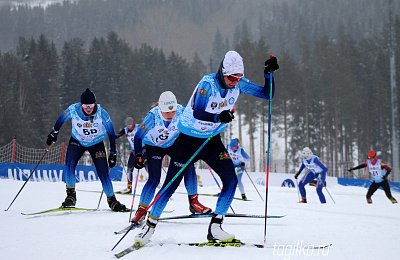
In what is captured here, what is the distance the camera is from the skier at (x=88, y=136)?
256 inches

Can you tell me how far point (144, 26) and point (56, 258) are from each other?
378ft

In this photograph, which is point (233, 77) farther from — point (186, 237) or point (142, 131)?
point (186, 237)

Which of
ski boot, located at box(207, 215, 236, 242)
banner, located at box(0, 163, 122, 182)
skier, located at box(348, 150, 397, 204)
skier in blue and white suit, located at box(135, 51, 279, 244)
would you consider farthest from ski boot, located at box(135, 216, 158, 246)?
banner, located at box(0, 163, 122, 182)

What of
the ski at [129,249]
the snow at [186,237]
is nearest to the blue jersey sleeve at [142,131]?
the snow at [186,237]

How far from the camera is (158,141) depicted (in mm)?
5863

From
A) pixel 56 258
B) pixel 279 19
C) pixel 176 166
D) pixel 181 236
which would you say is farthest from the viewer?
pixel 279 19

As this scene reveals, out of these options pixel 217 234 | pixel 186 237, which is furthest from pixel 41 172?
pixel 217 234

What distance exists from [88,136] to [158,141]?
157 centimetres

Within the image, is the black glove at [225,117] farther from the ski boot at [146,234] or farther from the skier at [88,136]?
the skier at [88,136]

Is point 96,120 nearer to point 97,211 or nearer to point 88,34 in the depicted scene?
point 97,211

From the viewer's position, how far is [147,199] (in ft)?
18.1

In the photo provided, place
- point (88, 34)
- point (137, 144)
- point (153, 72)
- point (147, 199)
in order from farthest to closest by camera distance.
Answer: point (88, 34), point (153, 72), point (147, 199), point (137, 144)

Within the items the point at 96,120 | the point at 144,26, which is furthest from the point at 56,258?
the point at 144,26

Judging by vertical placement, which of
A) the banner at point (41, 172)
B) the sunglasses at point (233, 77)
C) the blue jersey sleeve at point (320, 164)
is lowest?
the banner at point (41, 172)
